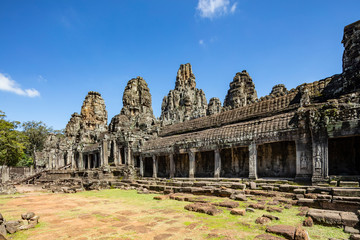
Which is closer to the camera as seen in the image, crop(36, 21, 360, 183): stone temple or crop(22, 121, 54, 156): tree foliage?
crop(36, 21, 360, 183): stone temple

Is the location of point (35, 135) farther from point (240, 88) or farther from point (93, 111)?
point (240, 88)

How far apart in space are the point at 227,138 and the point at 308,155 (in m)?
4.47

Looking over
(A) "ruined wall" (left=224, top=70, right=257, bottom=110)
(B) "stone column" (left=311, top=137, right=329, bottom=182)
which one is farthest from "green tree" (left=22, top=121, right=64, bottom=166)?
(B) "stone column" (left=311, top=137, right=329, bottom=182)

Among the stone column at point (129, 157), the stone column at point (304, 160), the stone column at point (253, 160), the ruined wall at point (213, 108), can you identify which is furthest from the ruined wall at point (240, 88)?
the stone column at point (304, 160)

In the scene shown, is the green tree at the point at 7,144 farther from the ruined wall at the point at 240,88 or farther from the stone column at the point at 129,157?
the ruined wall at the point at 240,88

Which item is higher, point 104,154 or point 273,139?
point 273,139

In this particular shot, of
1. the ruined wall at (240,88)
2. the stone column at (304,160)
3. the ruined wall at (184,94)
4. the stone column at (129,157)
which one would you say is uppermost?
the ruined wall at (184,94)

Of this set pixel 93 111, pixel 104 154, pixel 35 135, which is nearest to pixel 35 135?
pixel 35 135

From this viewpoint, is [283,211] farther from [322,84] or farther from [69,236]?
[322,84]

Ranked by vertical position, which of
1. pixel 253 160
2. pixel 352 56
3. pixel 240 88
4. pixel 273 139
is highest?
pixel 240 88

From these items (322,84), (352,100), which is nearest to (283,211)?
(352,100)

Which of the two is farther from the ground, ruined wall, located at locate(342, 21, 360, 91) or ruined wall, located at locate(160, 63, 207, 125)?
ruined wall, located at locate(160, 63, 207, 125)

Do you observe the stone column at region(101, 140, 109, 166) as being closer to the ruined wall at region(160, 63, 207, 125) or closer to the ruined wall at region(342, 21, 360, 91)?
the ruined wall at region(342, 21, 360, 91)

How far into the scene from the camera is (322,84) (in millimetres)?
13219
